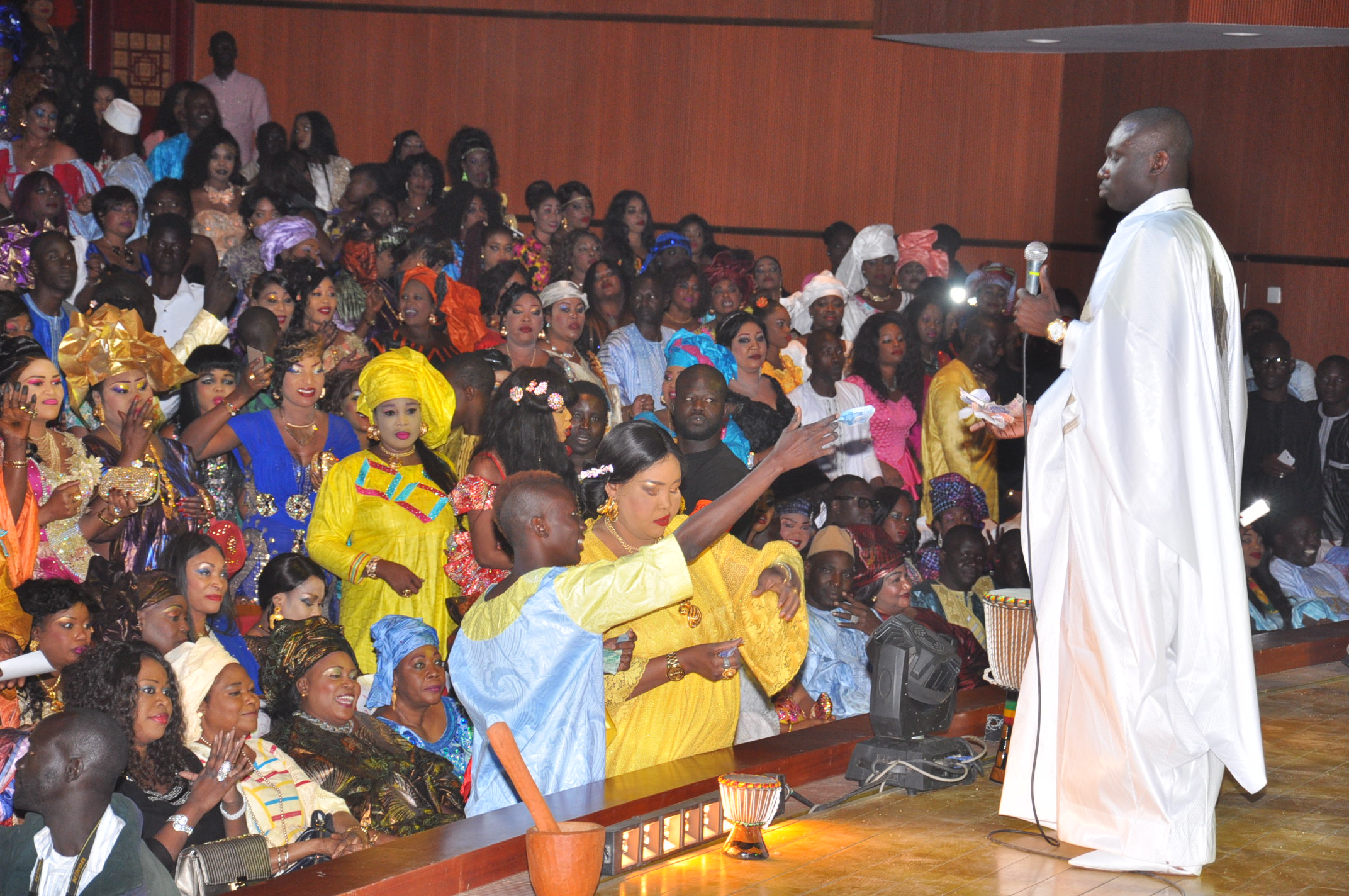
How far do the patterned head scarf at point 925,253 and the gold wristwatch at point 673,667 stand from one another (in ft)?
22.0

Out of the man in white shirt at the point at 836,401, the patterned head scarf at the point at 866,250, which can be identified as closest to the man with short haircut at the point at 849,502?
the man in white shirt at the point at 836,401

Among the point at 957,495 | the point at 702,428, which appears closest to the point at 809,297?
the point at 957,495

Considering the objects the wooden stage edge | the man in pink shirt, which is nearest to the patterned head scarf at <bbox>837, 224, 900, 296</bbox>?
the man in pink shirt

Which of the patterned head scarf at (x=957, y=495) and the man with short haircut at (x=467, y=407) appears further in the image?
the patterned head scarf at (x=957, y=495)

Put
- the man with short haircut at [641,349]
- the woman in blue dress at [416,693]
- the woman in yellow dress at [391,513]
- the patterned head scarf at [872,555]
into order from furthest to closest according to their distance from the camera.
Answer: the man with short haircut at [641,349] → the patterned head scarf at [872,555] → the woman in yellow dress at [391,513] → the woman in blue dress at [416,693]

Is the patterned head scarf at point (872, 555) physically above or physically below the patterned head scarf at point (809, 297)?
below

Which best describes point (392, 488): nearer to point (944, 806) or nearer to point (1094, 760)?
point (944, 806)

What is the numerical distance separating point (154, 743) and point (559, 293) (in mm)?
3701

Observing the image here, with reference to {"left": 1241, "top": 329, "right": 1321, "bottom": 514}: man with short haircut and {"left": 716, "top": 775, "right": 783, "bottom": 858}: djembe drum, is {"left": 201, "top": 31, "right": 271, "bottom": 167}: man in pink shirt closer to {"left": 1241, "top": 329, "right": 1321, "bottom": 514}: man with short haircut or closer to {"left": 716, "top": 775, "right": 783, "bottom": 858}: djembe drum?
{"left": 1241, "top": 329, "right": 1321, "bottom": 514}: man with short haircut

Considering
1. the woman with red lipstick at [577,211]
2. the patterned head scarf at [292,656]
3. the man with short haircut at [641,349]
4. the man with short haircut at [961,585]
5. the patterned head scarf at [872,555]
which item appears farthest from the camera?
the woman with red lipstick at [577,211]

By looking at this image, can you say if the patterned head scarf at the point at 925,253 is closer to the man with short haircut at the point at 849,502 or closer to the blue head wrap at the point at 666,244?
the blue head wrap at the point at 666,244

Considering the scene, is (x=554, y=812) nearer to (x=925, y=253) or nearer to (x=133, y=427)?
(x=133, y=427)

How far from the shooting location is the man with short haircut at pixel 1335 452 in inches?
372

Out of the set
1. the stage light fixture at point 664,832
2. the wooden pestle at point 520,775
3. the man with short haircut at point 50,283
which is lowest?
the stage light fixture at point 664,832
